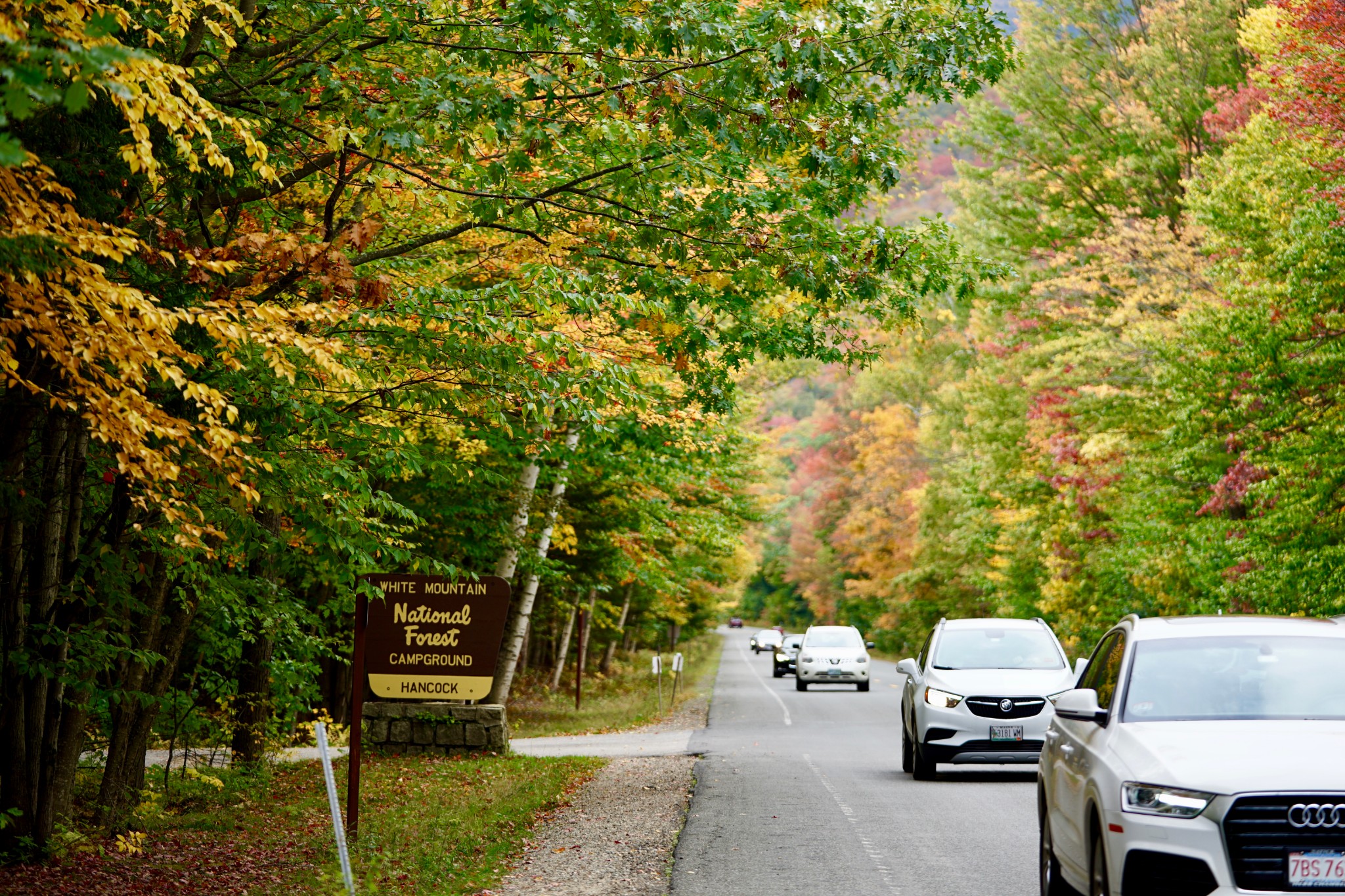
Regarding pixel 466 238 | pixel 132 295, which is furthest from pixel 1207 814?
pixel 466 238

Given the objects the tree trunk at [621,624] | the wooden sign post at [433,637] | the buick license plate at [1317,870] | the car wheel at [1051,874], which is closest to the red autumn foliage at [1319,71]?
the wooden sign post at [433,637]

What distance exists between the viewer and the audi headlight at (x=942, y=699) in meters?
15.0

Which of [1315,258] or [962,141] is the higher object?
[962,141]

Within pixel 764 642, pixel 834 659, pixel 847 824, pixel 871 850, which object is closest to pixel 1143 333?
pixel 834 659

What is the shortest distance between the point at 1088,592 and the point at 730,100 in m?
30.4

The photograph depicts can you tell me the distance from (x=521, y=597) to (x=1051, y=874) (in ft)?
55.0

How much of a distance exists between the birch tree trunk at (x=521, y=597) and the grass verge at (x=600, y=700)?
198 centimetres

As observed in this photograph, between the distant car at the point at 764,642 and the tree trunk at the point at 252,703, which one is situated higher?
the distant car at the point at 764,642

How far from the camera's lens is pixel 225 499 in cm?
965

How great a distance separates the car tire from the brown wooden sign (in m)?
4.70

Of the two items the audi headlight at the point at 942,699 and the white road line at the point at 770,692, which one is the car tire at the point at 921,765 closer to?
the audi headlight at the point at 942,699

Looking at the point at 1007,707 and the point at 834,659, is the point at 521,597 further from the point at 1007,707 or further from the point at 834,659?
the point at 834,659

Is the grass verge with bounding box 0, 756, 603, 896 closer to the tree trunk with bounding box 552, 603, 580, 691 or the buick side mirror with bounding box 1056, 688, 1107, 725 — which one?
the buick side mirror with bounding box 1056, 688, 1107, 725

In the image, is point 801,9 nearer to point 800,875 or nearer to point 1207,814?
point 800,875
